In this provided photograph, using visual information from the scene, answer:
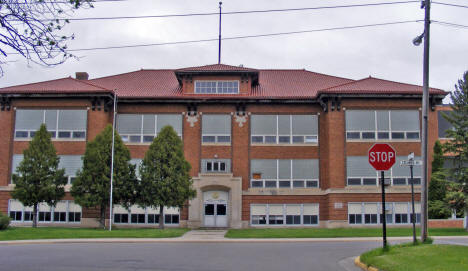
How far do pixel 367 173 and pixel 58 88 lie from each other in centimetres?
2353

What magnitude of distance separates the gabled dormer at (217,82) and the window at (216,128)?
1.95 m

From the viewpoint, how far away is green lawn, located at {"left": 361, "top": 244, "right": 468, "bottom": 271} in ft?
41.2

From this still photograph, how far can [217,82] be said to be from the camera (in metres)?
40.0

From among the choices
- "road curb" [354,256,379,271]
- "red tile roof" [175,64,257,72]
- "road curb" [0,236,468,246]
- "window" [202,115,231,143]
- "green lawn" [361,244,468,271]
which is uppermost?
"red tile roof" [175,64,257,72]

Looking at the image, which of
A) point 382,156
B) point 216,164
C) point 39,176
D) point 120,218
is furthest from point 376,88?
point 39,176

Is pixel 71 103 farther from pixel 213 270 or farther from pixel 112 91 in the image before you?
pixel 213 270

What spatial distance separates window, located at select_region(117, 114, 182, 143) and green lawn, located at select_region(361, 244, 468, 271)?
25314 mm

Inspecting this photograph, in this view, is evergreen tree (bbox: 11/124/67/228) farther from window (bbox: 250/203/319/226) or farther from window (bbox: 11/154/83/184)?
window (bbox: 250/203/319/226)

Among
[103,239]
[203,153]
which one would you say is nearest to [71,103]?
[203,153]

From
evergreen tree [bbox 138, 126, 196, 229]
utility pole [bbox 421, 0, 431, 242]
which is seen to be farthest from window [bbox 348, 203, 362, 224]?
utility pole [bbox 421, 0, 431, 242]

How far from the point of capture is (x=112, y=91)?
1508 inches

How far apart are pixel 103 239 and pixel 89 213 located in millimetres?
12451

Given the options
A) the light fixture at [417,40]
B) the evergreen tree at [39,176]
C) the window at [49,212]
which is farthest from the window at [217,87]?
the light fixture at [417,40]

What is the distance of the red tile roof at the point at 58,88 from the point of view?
38.1 metres
